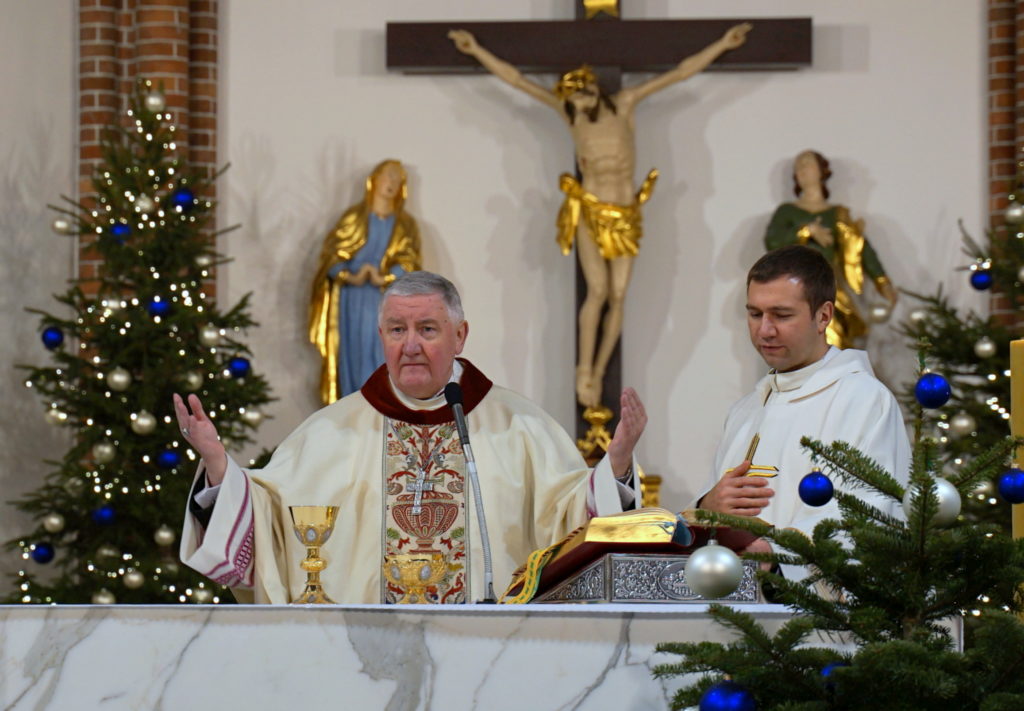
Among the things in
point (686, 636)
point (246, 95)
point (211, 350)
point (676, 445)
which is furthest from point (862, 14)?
point (686, 636)

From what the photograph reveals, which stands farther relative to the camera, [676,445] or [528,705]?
[676,445]

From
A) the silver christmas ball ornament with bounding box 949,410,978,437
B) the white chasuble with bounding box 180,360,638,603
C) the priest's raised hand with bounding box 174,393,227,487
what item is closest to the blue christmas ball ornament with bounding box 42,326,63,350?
the white chasuble with bounding box 180,360,638,603

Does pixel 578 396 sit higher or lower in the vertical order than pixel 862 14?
lower

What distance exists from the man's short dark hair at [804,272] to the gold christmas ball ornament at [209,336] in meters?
4.24

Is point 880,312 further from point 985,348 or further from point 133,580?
point 133,580

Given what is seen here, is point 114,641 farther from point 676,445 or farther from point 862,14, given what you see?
point 862,14

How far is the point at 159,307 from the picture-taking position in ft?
25.8

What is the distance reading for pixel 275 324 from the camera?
30.6 ft

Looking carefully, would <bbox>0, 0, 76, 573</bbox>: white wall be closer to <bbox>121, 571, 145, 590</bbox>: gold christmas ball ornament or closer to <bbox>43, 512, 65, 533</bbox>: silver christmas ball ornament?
<bbox>43, 512, 65, 533</bbox>: silver christmas ball ornament

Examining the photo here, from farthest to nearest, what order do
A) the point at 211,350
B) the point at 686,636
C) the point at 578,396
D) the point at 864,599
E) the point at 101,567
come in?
the point at 578,396 < the point at 211,350 < the point at 101,567 < the point at 686,636 < the point at 864,599

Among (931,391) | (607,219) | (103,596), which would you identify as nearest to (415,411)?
(931,391)

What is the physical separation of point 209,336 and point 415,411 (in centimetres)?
330

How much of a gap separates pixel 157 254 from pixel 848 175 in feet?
12.8

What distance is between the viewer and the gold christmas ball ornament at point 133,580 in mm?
7543
